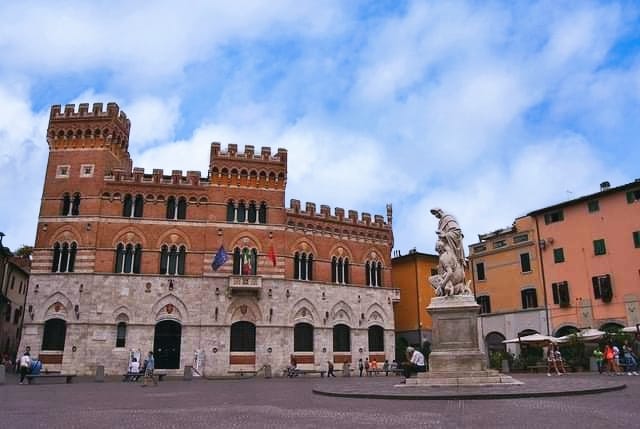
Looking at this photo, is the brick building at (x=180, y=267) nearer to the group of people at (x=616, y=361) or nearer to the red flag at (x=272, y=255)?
the red flag at (x=272, y=255)

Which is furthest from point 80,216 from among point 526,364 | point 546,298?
point 546,298

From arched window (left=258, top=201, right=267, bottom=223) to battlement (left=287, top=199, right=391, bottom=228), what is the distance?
192cm

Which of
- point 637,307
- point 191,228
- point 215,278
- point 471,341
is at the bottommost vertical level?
point 471,341

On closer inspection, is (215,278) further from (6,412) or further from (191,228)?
(6,412)

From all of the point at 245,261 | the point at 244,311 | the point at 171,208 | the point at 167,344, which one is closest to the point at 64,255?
the point at 171,208

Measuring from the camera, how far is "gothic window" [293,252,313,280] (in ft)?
133

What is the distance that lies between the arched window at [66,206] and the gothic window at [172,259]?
7.15 metres

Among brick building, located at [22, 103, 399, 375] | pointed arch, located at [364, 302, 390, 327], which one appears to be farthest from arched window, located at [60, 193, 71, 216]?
pointed arch, located at [364, 302, 390, 327]

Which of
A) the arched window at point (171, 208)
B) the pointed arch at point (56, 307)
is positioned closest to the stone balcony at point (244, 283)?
the arched window at point (171, 208)

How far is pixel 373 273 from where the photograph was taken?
44312 millimetres

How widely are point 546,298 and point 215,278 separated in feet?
78.6

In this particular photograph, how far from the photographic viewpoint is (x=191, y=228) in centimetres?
3828

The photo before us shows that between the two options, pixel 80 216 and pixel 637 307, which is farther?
pixel 80 216

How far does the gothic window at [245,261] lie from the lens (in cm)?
3822
